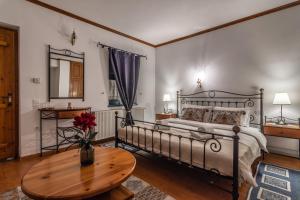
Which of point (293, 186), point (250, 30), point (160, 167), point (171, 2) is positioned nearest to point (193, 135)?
point (160, 167)

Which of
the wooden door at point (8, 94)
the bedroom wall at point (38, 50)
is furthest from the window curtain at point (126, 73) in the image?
the wooden door at point (8, 94)

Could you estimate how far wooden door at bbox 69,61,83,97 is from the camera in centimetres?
349

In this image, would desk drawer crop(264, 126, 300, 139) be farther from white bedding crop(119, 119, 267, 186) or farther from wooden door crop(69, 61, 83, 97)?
wooden door crop(69, 61, 83, 97)

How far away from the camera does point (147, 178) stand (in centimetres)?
233

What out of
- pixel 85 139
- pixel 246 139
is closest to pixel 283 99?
pixel 246 139

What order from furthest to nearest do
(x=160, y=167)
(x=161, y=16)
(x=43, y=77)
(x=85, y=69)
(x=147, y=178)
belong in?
(x=85, y=69)
(x=161, y=16)
(x=43, y=77)
(x=160, y=167)
(x=147, y=178)

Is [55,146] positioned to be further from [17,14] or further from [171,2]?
[171,2]

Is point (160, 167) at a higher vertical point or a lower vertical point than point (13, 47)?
lower

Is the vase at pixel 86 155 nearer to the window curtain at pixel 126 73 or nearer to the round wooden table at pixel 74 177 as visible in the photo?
the round wooden table at pixel 74 177

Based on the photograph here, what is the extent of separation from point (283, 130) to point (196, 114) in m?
1.49

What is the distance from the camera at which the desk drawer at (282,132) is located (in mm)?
2764

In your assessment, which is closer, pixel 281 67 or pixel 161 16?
pixel 281 67

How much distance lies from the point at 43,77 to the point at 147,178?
260cm

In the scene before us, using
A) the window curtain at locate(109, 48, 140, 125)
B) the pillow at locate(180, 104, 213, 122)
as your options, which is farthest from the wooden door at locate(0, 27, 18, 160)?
the pillow at locate(180, 104, 213, 122)
